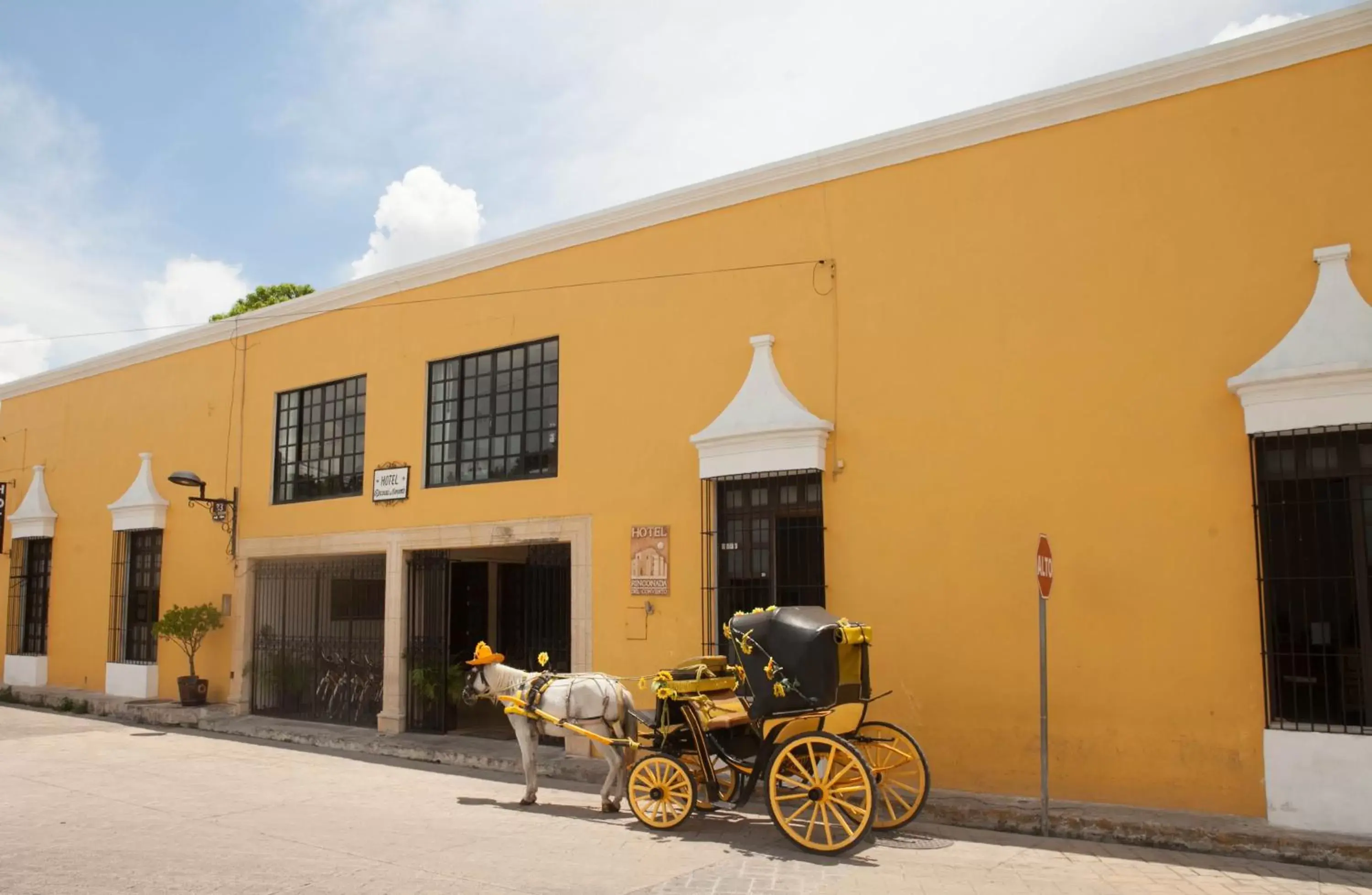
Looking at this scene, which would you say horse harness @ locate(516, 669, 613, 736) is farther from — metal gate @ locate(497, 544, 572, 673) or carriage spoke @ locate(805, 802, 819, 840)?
metal gate @ locate(497, 544, 572, 673)

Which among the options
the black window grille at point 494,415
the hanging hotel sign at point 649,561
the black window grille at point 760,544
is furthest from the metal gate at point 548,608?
the black window grille at point 760,544

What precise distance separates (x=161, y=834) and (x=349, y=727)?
611 centimetres

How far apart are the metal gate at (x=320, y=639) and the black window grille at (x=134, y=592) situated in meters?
2.81

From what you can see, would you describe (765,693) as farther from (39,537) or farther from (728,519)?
(39,537)

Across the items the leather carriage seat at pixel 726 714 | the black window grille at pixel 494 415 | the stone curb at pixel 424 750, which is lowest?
the stone curb at pixel 424 750

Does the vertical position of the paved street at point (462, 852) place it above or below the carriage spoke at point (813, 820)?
below

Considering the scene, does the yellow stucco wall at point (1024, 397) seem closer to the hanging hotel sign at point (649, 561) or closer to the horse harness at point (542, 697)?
the hanging hotel sign at point (649, 561)

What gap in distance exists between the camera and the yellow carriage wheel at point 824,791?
7.17 m

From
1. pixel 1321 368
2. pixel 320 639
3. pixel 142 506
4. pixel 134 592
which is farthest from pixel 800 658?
pixel 134 592

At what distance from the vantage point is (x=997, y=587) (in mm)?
9008

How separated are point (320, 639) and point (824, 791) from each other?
9968 millimetres

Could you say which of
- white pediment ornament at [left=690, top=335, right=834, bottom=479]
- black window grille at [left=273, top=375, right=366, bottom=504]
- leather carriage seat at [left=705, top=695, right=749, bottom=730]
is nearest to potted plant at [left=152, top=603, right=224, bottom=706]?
black window grille at [left=273, top=375, right=366, bottom=504]

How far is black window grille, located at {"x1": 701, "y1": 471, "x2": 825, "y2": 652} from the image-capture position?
10.2m

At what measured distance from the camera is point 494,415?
13164mm
